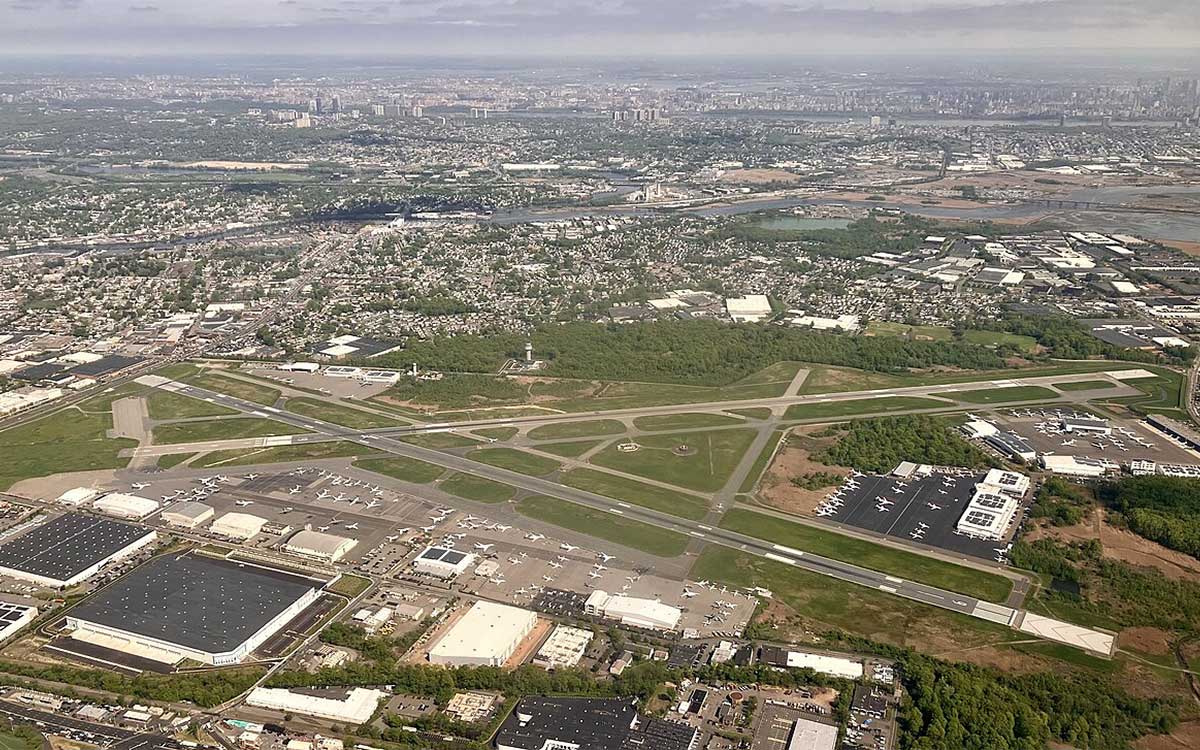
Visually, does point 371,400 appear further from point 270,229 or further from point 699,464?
point 270,229

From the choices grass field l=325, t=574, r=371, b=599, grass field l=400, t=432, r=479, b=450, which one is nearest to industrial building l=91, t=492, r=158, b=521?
grass field l=325, t=574, r=371, b=599

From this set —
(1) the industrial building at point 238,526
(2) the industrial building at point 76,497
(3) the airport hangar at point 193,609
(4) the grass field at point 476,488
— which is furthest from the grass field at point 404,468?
(2) the industrial building at point 76,497

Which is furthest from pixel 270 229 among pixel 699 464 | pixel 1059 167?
pixel 1059 167

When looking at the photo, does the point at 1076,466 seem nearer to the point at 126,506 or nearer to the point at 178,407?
the point at 126,506

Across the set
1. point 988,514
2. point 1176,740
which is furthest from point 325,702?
point 988,514

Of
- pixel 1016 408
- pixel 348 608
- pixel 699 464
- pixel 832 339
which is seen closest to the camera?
pixel 348 608

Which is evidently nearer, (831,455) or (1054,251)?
(831,455)

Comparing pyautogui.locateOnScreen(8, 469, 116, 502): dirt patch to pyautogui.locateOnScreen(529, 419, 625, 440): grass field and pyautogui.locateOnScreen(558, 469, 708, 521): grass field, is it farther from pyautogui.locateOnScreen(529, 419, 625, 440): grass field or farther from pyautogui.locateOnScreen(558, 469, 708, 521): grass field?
pyautogui.locateOnScreen(558, 469, 708, 521): grass field
